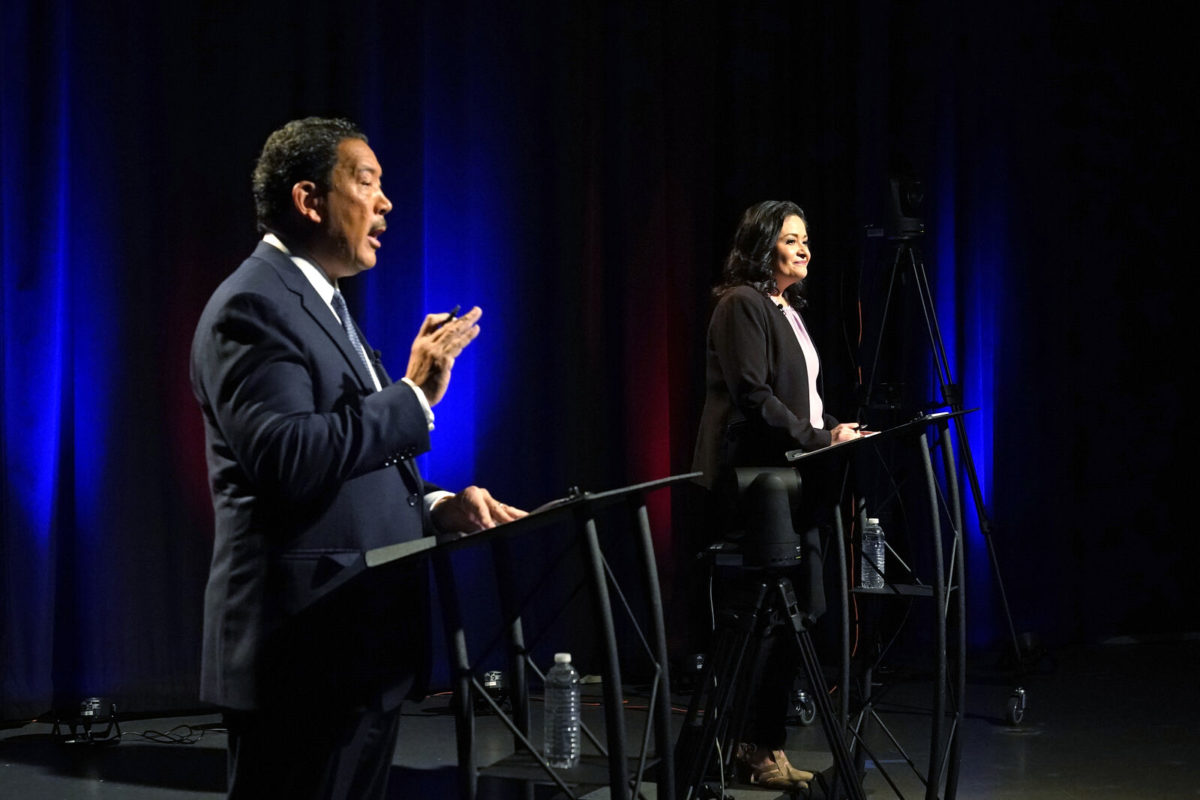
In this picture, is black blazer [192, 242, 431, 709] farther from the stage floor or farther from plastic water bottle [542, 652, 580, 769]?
the stage floor

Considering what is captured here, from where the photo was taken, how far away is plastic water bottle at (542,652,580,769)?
2322 millimetres

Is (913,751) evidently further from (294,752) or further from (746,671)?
(294,752)

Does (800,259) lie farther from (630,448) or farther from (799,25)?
(799,25)

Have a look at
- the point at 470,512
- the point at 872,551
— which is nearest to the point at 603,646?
the point at 470,512

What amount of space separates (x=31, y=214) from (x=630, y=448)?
249 cm

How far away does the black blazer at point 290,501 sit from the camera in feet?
5.97

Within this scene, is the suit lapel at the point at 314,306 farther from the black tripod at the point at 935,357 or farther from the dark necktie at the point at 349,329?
the black tripod at the point at 935,357

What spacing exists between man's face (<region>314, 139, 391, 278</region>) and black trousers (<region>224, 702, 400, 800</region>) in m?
0.69

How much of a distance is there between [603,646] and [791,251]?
2125mm

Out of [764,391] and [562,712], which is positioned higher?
[764,391]

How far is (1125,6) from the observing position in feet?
21.3

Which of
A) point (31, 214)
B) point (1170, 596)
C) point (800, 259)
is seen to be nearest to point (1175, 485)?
point (1170, 596)

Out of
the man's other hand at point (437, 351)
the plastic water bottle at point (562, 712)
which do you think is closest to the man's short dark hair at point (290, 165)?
the man's other hand at point (437, 351)

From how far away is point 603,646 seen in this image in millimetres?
1915
